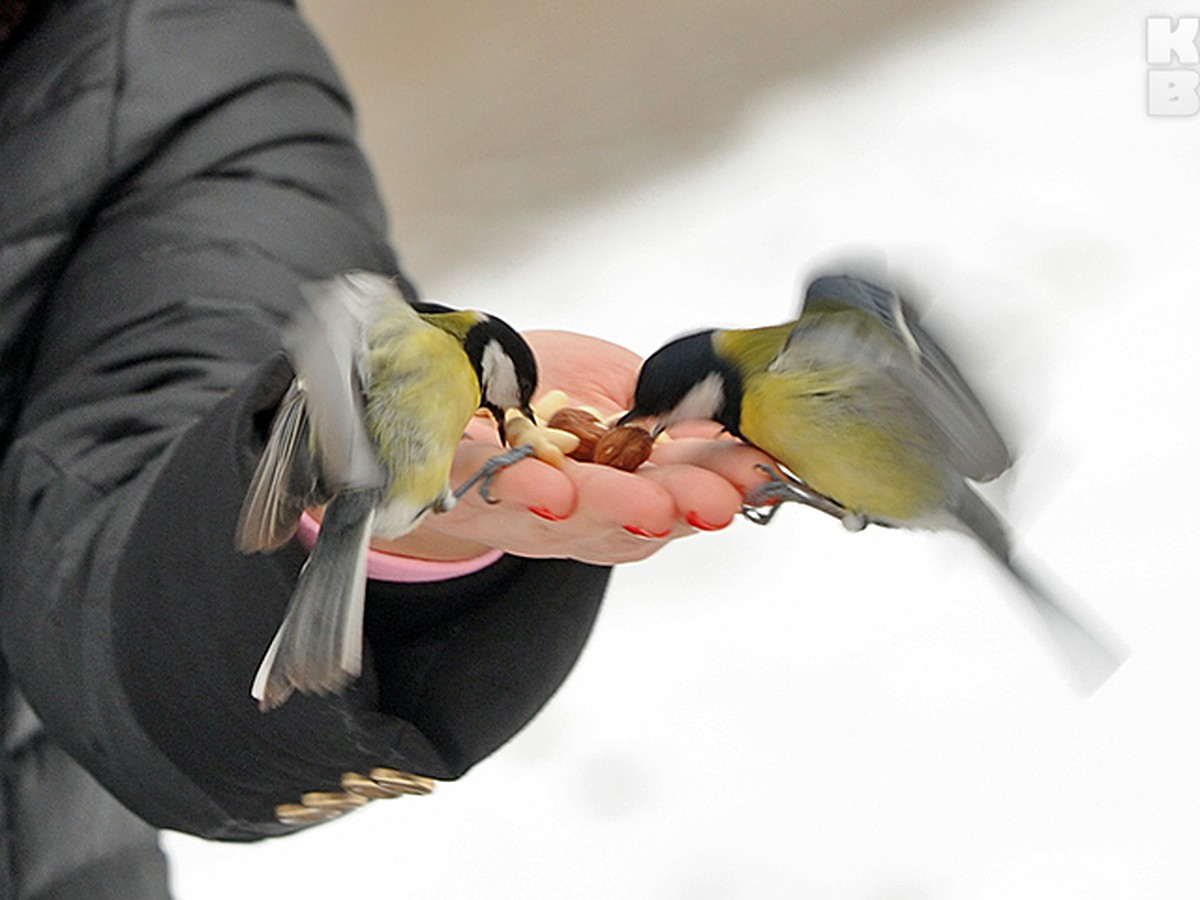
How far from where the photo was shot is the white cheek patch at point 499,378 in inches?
22.0

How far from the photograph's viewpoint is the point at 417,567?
585 millimetres

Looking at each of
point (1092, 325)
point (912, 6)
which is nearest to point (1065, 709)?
point (1092, 325)

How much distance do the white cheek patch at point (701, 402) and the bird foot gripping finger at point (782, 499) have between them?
0.14 ft

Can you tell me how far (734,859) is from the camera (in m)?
1.14

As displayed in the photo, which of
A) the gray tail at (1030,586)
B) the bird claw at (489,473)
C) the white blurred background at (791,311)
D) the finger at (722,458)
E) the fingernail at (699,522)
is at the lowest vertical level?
the white blurred background at (791,311)

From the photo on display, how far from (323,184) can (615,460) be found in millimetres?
288

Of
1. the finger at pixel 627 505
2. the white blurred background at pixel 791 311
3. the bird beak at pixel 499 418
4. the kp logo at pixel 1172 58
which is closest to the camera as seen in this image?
the finger at pixel 627 505

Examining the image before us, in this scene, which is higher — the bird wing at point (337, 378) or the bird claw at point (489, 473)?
the bird wing at point (337, 378)

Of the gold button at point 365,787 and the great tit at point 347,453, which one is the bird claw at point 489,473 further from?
the gold button at point 365,787

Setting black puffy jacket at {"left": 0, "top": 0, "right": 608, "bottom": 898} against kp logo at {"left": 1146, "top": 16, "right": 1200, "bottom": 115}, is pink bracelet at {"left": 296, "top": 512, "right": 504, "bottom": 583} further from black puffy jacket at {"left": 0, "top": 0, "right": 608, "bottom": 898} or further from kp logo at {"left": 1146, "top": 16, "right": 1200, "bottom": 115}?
kp logo at {"left": 1146, "top": 16, "right": 1200, "bottom": 115}

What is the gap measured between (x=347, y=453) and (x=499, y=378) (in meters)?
0.09

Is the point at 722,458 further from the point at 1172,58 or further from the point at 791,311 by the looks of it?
the point at 1172,58

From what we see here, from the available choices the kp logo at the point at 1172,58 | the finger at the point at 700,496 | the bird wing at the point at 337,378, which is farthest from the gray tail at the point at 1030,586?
the kp logo at the point at 1172,58

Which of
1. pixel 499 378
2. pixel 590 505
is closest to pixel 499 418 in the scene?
pixel 499 378
